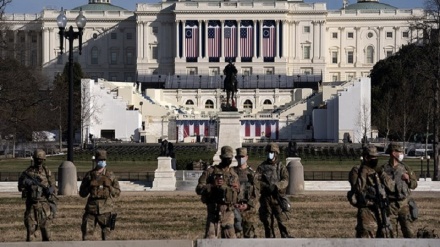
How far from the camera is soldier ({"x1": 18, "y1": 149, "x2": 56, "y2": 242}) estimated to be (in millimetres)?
22906

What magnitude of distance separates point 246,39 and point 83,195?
14754 centimetres

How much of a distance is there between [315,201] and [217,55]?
5122 inches

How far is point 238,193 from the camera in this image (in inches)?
818

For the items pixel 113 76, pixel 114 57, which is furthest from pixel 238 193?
pixel 114 57

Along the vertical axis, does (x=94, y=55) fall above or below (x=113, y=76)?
above

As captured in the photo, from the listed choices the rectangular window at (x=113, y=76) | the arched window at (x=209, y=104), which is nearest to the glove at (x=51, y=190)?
the arched window at (x=209, y=104)

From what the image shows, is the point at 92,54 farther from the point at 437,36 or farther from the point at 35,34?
the point at 437,36

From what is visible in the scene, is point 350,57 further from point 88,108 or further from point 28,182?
point 28,182

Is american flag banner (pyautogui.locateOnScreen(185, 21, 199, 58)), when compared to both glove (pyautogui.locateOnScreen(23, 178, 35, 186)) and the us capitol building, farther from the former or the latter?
glove (pyautogui.locateOnScreen(23, 178, 35, 186))

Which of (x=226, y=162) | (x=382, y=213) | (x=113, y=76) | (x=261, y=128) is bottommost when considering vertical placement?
(x=382, y=213)

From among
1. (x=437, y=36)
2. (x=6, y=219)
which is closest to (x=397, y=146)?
(x=6, y=219)

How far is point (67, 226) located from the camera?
97.5ft

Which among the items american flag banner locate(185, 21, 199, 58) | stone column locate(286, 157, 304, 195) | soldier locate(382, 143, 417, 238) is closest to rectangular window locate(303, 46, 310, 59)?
american flag banner locate(185, 21, 199, 58)

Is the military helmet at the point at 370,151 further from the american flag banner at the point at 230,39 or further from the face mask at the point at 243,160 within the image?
the american flag banner at the point at 230,39
